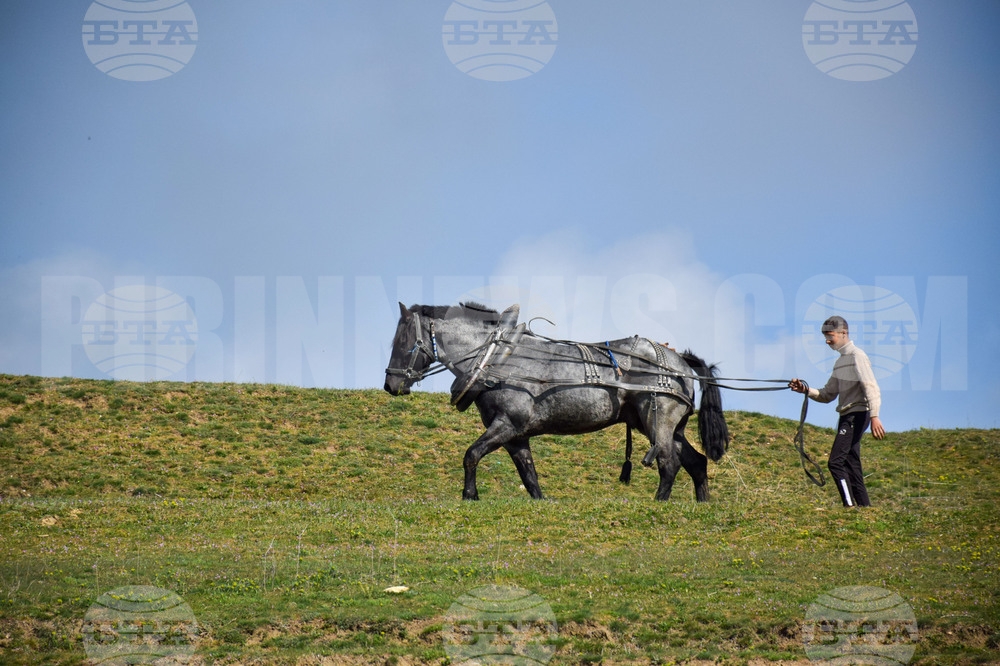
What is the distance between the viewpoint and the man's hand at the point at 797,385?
16.3 metres

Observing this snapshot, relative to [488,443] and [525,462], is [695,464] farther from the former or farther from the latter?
[488,443]

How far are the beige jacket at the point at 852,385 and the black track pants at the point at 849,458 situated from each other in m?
0.19

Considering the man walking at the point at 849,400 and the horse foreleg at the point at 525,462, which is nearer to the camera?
the man walking at the point at 849,400

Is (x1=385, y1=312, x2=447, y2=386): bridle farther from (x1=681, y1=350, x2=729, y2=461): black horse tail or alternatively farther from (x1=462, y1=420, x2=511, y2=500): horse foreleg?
(x1=681, y1=350, x2=729, y2=461): black horse tail

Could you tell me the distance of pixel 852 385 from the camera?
15.8 meters

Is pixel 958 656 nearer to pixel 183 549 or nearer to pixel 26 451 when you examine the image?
pixel 183 549

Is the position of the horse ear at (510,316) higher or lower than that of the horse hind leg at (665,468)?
higher

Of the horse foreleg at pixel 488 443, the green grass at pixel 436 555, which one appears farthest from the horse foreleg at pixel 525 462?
the green grass at pixel 436 555

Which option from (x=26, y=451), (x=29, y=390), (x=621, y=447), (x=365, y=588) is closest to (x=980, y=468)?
(x=621, y=447)

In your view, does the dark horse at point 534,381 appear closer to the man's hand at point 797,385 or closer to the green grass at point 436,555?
the green grass at point 436,555

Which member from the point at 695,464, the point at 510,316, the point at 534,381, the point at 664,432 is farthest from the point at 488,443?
the point at 695,464

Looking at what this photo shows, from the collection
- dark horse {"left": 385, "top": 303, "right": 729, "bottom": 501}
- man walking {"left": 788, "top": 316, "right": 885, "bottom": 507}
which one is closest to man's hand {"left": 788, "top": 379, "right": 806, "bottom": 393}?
man walking {"left": 788, "top": 316, "right": 885, "bottom": 507}

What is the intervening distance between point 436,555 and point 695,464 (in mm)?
6856

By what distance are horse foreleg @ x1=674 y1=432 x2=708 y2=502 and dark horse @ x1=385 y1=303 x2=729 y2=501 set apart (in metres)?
0.30
